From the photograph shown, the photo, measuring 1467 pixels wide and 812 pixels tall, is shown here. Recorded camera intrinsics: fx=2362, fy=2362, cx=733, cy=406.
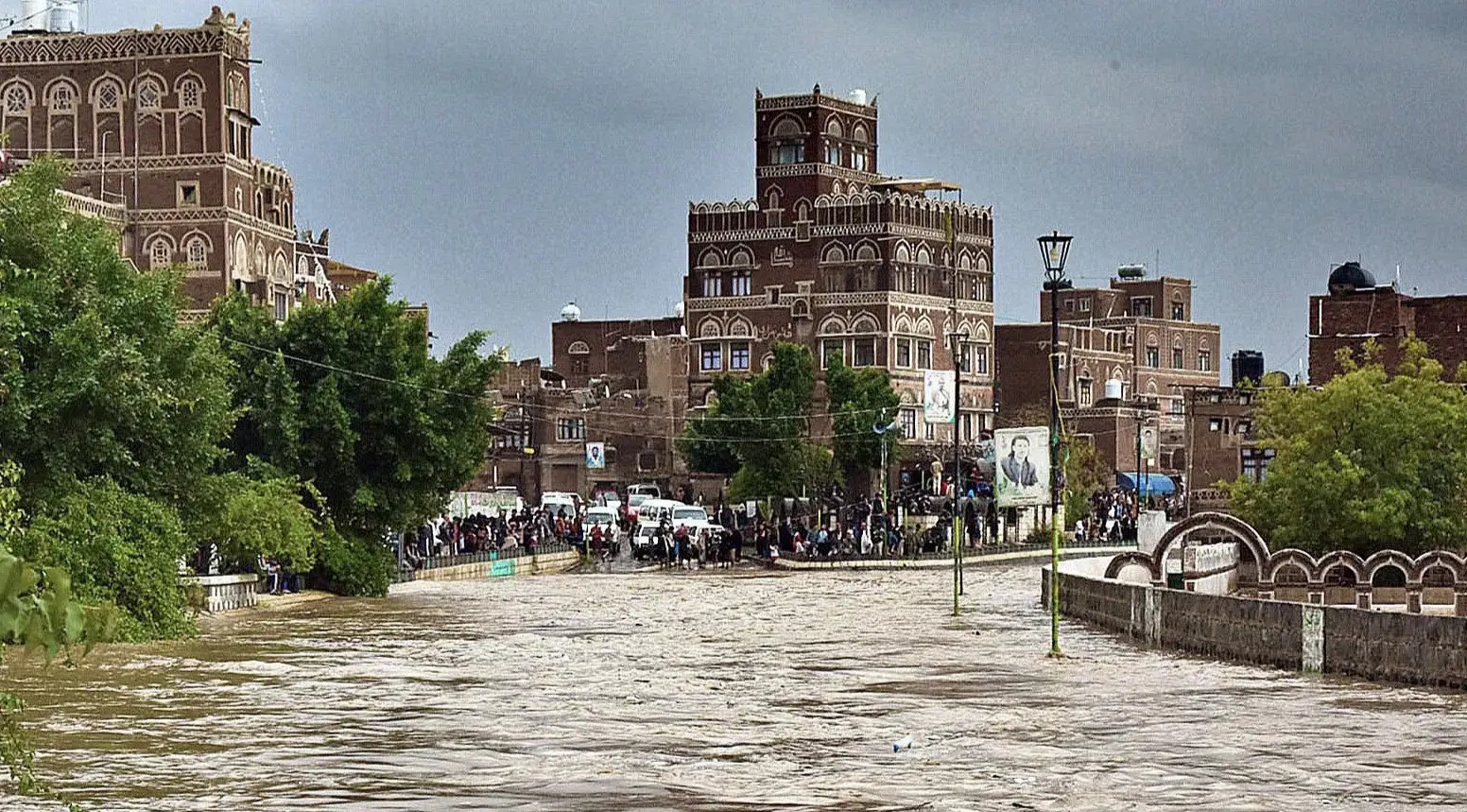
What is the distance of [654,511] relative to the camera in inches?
3167

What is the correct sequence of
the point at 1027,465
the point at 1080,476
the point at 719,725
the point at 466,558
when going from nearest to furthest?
1. the point at 719,725
2. the point at 1027,465
3. the point at 466,558
4. the point at 1080,476

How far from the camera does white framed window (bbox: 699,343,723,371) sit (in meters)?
102

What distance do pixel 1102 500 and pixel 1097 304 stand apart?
136 ft

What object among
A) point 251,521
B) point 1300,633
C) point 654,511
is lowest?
point 654,511

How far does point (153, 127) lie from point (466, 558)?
2063 cm

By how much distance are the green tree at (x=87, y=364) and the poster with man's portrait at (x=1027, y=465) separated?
13.1 m

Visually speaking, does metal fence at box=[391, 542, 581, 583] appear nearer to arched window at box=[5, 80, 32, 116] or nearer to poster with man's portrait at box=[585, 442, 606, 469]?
poster with man's portrait at box=[585, 442, 606, 469]

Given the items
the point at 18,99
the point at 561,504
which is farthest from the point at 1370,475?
the point at 18,99

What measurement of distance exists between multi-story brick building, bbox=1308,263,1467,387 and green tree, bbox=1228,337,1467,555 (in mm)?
20891

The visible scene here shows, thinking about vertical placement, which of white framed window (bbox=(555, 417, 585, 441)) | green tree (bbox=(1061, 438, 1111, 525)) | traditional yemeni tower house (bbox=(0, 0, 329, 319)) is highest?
traditional yemeni tower house (bbox=(0, 0, 329, 319))

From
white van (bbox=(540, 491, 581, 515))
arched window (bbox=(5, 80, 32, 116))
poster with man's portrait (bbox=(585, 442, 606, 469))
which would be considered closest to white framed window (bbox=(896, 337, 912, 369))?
poster with man's portrait (bbox=(585, 442, 606, 469))

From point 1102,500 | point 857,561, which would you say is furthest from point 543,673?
point 1102,500

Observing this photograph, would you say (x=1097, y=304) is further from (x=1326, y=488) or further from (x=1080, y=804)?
(x=1080, y=804)

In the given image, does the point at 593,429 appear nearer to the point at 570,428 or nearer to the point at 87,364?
the point at 570,428
